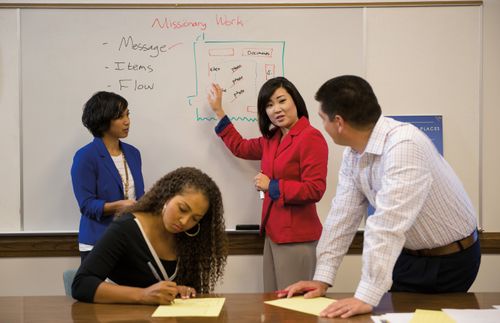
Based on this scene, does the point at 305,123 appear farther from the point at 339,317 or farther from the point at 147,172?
the point at 339,317

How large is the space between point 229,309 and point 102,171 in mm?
1525

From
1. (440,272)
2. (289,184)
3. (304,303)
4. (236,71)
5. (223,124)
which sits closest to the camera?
(304,303)

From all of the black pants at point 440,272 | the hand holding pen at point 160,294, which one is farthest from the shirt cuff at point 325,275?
the hand holding pen at point 160,294

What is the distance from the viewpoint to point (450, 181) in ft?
6.16

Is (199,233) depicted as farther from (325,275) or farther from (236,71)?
(236,71)

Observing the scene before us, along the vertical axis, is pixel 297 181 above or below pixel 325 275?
above

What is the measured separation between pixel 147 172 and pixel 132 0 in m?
1.02

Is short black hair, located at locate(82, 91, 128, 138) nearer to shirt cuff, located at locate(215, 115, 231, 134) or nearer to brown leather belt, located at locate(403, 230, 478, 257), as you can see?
shirt cuff, located at locate(215, 115, 231, 134)

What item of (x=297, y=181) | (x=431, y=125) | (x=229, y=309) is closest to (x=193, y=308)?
(x=229, y=309)

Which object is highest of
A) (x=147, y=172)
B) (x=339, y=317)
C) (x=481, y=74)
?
(x=481, y=74)

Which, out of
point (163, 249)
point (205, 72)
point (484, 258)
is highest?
point (205, 72)

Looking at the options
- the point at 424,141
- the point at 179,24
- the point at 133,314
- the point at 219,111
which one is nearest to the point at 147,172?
the point at 219,111

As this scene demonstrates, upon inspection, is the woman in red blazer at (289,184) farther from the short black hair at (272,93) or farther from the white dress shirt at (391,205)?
the white dress shirt at (391,205)

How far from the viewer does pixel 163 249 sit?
6.72ft
